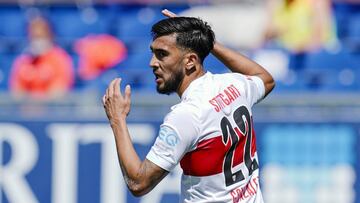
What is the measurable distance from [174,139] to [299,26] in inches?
219

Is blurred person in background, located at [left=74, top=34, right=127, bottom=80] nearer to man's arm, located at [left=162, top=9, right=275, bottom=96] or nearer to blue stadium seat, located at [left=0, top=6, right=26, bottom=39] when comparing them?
blue stadium seat, located at [left=0, top=6, right=26, bottom=39]

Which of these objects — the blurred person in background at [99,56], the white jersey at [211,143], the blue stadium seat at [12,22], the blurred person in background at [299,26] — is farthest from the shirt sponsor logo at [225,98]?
the blue stadium seat at [12,22]

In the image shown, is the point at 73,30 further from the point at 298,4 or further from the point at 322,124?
the point at 322,124

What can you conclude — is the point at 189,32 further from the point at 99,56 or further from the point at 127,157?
the point at 99,56

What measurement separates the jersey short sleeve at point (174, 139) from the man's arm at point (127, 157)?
4 cm

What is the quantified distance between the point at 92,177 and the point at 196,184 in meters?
2.83

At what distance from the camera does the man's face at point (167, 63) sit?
4250mm

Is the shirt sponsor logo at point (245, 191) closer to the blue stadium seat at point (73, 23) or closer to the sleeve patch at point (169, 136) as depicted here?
the sleeve patch at point (169, 136)

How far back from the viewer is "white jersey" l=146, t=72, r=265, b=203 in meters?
4.11

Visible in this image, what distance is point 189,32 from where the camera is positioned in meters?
4.29

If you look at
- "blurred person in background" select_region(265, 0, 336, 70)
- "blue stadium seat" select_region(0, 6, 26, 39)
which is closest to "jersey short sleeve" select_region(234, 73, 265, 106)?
"blurred person in background" select_region(265, 0, 336, 70)

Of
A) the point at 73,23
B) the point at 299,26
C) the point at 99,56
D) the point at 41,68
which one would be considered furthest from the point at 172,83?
the point at 73,23

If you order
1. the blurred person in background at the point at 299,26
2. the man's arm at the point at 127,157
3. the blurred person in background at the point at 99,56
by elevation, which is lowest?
the man's arm at the point at 127,157

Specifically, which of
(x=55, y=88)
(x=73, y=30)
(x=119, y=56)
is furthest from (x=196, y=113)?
(x=73, y=30)
